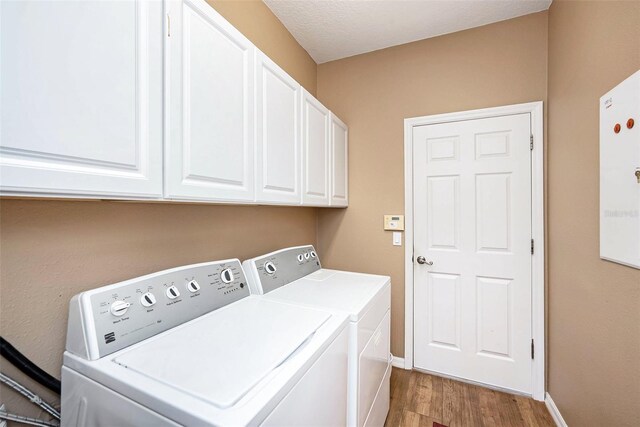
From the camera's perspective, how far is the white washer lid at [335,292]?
1207mm

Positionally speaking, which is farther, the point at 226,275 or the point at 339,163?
the point at 339,163

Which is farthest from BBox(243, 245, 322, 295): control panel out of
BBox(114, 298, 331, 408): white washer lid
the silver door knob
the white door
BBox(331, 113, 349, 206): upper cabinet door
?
the white door

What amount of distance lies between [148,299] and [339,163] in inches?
65.8

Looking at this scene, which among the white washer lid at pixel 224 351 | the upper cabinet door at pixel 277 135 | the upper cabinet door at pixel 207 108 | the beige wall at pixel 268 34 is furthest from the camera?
the beige wall at pixel 268 34

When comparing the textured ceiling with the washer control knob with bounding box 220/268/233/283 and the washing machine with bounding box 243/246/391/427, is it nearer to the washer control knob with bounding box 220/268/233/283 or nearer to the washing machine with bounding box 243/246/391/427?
the washing machine with bounding box 243/246/391/427

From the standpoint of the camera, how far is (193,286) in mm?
1055

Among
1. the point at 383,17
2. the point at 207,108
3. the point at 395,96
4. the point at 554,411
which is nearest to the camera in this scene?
the point at 207,108

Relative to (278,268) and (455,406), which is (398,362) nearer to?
(455,406)

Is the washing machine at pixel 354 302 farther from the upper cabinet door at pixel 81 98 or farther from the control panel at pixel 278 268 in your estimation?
the upper cabinet door at pixel 81 98

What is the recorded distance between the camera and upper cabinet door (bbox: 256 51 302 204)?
124 cm

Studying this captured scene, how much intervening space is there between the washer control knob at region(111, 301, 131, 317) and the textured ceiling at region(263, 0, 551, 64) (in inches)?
79.5

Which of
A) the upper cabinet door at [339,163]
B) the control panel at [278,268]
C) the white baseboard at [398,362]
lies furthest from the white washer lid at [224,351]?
the white baseboard at [398,362]

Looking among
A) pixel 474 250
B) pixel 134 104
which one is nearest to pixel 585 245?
pixel 474 250

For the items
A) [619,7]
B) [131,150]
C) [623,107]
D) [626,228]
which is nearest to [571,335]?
[626,228]
